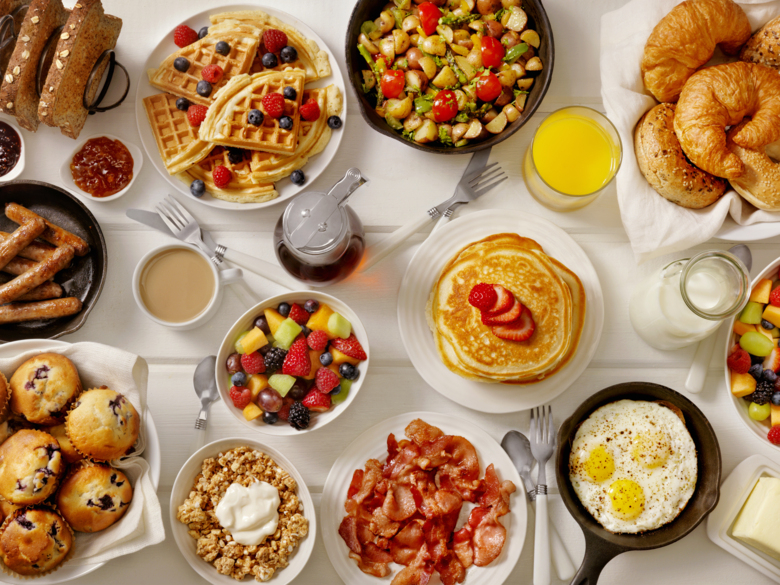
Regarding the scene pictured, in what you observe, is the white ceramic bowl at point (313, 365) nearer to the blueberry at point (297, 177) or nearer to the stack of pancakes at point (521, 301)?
the stack of pancakes at point (521, 301)

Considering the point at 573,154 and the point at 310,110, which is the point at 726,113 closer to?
the point at 573,154

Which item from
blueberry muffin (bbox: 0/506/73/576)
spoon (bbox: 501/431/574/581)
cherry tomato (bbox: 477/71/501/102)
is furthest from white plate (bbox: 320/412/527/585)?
cherry tomato (bbox: 477/71/501/102)

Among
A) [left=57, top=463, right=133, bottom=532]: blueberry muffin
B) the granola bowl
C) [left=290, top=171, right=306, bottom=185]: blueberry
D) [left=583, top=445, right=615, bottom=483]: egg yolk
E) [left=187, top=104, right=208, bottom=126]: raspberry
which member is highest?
[left=187, top=104, right=208, bottom=126]: raspberry

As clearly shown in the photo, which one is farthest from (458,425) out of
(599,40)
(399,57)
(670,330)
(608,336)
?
(599,40)

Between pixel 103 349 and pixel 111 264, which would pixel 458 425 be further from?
pixel 111 264

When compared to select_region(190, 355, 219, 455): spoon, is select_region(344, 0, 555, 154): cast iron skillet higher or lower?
higher

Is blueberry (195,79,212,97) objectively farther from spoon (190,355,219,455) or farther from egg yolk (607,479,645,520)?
egg yolk (607,479,645,520)

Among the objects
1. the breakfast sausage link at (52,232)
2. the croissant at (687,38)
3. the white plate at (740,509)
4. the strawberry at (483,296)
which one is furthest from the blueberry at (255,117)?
the white plate at (740,509)
